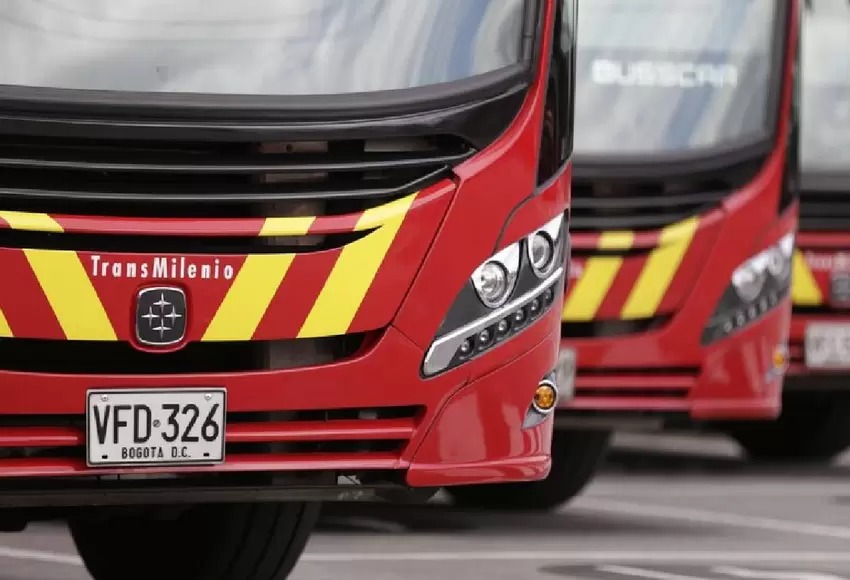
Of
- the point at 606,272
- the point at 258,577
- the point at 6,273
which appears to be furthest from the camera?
the point at 606,272

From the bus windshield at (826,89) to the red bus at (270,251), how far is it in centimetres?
625

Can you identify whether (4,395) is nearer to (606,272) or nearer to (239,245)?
(239,245)

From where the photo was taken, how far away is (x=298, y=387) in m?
6.57

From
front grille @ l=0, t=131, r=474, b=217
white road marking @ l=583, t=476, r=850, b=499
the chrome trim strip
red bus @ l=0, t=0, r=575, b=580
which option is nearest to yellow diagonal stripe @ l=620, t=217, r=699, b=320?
white road marking @ l=583, t=476, r=850, b=499

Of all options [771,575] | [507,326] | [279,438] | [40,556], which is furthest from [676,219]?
[279,438]

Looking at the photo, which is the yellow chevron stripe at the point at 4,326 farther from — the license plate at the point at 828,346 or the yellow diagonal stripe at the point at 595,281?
the license plate at the point at 828,346

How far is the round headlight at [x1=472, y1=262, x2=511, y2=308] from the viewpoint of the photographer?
6.79m

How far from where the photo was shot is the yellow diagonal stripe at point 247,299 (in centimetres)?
644

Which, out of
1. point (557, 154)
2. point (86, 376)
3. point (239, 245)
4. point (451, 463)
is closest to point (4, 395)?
point (86, 376)

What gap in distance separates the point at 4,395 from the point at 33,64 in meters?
0.79

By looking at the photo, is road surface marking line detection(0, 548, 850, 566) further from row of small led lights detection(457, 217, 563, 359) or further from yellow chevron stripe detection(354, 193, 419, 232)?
yellow chevron stripe detection(354, 193, 419, 232)

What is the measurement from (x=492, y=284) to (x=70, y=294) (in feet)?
3.66

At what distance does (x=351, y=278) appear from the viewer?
6.56 m

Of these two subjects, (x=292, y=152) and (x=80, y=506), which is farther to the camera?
(x=80, y=506)
